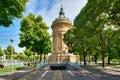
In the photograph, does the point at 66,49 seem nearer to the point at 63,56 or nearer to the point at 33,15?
the point at 63,56

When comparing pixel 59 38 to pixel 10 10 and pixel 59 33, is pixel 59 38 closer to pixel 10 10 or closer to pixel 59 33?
pixel 59 33

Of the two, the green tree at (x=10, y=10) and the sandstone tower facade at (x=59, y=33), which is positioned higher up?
the sandstone tower facade at (x=59, y=33)

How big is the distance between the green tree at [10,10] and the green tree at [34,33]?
96.8 ft

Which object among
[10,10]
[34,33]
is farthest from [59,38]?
[10,10]

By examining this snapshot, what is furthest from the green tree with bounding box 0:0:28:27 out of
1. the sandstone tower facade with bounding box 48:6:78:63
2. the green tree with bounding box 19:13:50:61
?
the sandstone tower facade with bounding box 48:6:78:63

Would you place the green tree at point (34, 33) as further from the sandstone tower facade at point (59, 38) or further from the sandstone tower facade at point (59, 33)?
the sandstone tower facade at point (59, 33)

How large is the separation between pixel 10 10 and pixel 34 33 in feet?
107

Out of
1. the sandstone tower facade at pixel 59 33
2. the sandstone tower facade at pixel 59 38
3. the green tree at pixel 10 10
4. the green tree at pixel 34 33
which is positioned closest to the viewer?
the green tree at pixel 10 10

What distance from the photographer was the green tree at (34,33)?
168 feet

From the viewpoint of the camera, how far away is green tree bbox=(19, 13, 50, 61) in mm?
51188

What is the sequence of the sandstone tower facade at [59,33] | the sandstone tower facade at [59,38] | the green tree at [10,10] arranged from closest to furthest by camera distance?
the green tree at [10,10] → the sandstone tower facade at [59,38] → the sandstone tower facade at [59,33]

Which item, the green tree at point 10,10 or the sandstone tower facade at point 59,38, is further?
the sandstone tower facade at point 59,38

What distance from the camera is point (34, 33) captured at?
52.5 meters

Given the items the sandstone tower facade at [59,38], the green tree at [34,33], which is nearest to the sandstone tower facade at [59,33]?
the sandstone tower facade at [59,38]
